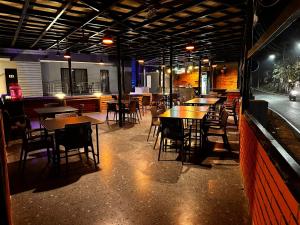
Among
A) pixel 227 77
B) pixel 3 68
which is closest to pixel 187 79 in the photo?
pixel 227 77

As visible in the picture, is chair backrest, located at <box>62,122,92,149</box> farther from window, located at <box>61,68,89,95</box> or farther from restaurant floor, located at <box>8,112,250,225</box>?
window, located at <box>61,68,89,95</box>

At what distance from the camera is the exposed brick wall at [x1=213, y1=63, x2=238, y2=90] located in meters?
16.4

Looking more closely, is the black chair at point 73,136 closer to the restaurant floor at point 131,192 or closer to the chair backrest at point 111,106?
the restaurant floor at point 131,192

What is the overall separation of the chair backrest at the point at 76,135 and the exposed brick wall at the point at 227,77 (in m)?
15.6

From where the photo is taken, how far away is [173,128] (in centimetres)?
362

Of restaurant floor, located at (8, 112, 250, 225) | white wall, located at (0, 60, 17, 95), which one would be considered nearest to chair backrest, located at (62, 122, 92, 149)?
restaurant floor, located at (8, 112, 250, 225)

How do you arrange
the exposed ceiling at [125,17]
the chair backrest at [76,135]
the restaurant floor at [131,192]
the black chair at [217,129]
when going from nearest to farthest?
the restaurant floor at [131,192] < the chair backrest at [76,135] < the black chair at [217,129] < the exposed ceiling at [125,17]

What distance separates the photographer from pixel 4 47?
977 centimetres

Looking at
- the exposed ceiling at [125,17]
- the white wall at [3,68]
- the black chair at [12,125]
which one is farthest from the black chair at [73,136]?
Result: the white wall at [3,68]

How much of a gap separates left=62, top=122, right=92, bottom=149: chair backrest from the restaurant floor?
0.48 meters

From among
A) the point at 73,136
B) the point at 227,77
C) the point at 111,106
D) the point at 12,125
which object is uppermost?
the point at 227,77

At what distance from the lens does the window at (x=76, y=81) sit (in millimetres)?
14469

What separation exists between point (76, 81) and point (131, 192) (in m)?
13.9

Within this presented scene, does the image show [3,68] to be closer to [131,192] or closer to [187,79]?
[131,192]
